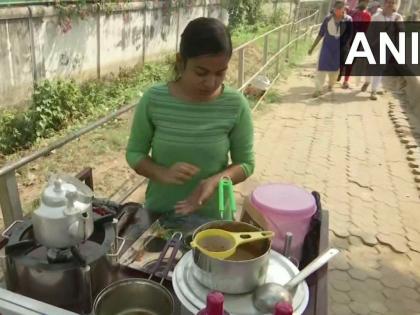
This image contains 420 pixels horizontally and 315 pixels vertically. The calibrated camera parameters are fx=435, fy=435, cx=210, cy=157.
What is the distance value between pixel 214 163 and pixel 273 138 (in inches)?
190

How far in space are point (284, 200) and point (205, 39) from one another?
0.58 metres

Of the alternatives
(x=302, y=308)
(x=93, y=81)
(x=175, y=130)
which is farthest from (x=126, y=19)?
(x=302, y=308)

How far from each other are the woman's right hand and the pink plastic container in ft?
0.74

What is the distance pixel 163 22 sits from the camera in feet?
33.7

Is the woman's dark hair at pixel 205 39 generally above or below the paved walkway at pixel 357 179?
above

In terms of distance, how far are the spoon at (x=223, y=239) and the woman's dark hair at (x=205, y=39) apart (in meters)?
0.60

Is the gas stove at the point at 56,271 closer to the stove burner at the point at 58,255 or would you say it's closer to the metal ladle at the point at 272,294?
the stove burner at the point at 58,255

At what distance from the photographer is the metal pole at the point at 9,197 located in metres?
1.46


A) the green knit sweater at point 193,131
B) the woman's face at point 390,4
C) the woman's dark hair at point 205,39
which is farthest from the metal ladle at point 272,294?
the woman's face at point 390,4

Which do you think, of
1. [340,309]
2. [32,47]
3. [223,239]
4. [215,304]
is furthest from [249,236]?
[32,47]

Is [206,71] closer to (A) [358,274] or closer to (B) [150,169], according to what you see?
(B) [150,169]

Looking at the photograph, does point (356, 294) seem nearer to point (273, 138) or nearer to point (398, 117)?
point (273, 138)

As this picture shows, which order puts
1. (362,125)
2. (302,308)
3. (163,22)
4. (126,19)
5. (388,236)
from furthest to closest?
1. (163,22)
2. (126,19)
3. (362,125)
4. (388,236)
5. (302,308)

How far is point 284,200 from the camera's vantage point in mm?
1414
